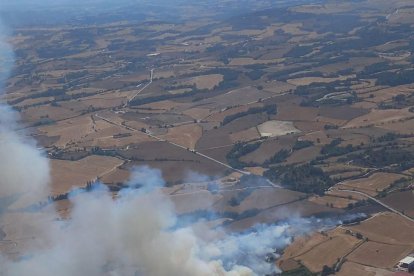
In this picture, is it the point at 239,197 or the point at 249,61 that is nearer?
the point at 239,197

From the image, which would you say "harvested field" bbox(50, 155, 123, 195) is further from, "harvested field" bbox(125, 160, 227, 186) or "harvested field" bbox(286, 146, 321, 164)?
"harvested field" bbox(286, 146, 321, 164)

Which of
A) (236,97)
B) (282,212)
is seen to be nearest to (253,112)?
(236,97)

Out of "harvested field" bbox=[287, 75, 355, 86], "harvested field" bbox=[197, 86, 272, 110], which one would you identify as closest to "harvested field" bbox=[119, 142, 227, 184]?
"harvested field" bbox=[197, 86, 272, 110]

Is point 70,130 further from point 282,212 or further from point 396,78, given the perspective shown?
point 396,78

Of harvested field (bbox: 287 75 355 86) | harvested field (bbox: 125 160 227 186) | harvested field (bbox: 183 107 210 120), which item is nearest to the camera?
harvested field (bbox: 125 160 227 186)

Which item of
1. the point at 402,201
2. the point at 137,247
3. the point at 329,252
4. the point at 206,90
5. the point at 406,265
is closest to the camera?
the point at 406,265

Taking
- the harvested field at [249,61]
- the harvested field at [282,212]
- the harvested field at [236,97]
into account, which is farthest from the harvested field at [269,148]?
the harvested field at [249,61]

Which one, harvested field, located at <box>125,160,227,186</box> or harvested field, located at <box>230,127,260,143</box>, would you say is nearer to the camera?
harvested field, located at <box>125,160,227,186</box>
